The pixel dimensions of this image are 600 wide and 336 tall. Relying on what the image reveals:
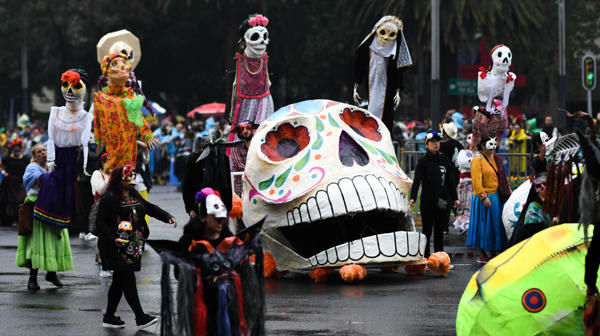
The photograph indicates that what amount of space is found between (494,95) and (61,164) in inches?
259

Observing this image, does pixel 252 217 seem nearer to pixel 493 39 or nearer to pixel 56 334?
pixel 56 334

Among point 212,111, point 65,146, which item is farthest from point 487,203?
point 212,111

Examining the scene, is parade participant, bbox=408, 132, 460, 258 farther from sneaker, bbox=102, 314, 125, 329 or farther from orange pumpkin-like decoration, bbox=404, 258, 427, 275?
sneaker, bbox=102, 314, 125, 329

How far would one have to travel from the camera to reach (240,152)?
39.4 ft

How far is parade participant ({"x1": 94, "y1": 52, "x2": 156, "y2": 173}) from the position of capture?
1159cm

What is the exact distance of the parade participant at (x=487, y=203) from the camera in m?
12.1

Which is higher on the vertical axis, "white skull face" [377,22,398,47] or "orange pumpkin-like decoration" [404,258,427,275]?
"white skull face" [377,22,398,47]

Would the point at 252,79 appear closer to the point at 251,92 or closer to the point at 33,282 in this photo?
the point at 251,92

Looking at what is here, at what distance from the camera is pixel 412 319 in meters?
8.16

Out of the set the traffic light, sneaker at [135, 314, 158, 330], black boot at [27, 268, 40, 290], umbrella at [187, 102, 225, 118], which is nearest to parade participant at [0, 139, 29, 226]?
black boot at [27, 268, 40, 290]

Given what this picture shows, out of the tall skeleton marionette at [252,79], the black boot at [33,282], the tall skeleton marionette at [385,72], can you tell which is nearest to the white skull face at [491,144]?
the tall skeleton marionette at [385,72]

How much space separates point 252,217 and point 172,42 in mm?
27770

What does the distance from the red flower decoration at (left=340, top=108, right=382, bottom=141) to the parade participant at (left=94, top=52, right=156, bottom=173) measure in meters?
2.49

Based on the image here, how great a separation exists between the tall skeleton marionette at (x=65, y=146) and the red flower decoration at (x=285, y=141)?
2.29m
